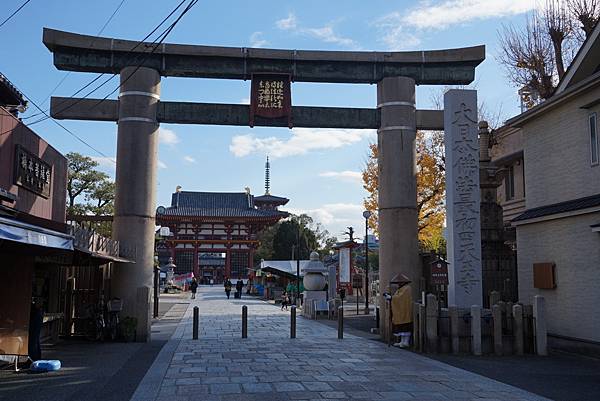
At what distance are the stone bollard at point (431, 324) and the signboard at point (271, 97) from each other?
6952 mm

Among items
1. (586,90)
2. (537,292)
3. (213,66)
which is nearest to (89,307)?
(213,66)

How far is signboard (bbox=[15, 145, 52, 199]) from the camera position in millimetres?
12281

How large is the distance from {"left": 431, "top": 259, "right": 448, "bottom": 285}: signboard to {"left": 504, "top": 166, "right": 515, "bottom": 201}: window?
1265 centimetres

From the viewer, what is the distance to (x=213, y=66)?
56.0ft

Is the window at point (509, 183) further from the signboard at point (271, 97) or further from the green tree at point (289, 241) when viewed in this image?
the green tree at point (289, 241)

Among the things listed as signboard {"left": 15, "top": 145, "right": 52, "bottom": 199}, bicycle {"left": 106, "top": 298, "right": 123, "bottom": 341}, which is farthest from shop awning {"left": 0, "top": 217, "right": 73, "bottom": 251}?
bicycle {"left": 106, "top": 298, "right": 123, "bottom": 341}

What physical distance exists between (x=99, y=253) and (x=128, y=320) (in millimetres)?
3726

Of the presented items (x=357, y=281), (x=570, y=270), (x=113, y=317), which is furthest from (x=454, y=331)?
(x=357, y=281)

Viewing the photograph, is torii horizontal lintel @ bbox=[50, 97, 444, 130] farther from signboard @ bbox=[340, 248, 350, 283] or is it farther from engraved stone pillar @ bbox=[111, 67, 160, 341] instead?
signboard @ bbox=[340, 248, 350, 283]

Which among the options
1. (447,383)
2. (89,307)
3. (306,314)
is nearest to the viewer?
(447,383)

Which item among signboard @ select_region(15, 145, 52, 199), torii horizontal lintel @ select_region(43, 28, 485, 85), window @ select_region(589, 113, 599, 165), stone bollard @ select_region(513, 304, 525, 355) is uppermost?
torii horizontal lintel @ select_region(43, 28, 485, 85)

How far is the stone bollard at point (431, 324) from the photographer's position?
13.7m

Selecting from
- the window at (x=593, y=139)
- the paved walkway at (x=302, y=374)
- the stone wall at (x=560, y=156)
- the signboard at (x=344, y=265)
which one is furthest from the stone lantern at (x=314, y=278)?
the window at (x=593, y=139)

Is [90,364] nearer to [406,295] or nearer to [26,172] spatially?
[26,172]
